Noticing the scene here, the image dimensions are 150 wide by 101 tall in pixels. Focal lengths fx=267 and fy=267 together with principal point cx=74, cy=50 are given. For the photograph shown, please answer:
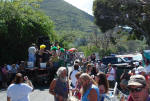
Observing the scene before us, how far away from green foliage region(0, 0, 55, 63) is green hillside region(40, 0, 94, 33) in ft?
477

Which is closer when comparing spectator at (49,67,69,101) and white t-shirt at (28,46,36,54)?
spectator at (49,67,69,101)

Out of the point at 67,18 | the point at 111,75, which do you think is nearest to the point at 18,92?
the point at 111,75

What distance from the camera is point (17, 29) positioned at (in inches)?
835

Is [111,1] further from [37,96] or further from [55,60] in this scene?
[37,96]

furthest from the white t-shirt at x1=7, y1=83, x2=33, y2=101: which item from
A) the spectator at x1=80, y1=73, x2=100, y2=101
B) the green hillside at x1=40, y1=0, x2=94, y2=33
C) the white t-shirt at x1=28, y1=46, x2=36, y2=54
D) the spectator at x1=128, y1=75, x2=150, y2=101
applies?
the green hillside at x1=40, y1=0, x2=94, y2=33

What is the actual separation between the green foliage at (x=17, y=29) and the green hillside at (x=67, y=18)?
14550 cm

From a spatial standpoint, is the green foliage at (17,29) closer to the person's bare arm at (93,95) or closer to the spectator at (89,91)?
the spectator at (89,91)

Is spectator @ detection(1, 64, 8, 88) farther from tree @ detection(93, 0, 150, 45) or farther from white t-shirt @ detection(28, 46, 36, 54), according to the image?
tree @ detection(93, 0, 150, 45)

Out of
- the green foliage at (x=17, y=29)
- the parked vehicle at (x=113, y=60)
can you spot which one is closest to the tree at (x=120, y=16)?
the parked vehicle at (x=113, y=60)

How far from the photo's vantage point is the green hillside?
17559 centimetres

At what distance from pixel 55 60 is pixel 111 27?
27.3 meters

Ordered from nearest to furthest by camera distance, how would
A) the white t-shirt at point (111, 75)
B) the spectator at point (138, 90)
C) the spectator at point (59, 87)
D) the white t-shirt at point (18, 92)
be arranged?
the spectator at point (138, 90) → the white t-shirt at point (18, 92) → the spectator at point (59, 87) → the white t-shirt at point (111, 75)

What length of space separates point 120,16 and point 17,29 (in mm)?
21698

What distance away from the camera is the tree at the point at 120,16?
35.6m
